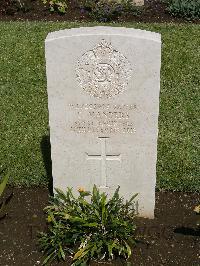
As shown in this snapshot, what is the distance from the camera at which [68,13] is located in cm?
1052

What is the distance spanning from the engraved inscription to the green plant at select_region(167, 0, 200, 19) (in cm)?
586

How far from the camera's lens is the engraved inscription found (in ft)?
16.0

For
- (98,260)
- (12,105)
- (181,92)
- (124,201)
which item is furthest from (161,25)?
(98,260)

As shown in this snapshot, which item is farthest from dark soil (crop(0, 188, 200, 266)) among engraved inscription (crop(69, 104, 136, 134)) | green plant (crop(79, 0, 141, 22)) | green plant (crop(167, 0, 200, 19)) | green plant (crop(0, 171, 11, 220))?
green plant (crop(167, 0, 200, 19))

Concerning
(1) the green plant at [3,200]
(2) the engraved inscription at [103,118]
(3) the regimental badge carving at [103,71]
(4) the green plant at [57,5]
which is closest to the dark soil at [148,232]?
(1) the green plant at [3,200]

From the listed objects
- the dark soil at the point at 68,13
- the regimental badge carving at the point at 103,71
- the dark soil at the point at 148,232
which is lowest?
the dark soil at the point at 148,232

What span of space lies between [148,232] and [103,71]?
1.67m

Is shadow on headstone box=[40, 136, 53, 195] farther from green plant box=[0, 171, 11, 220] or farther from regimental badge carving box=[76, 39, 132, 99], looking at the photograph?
regimental badge carving box=[76, 39, 132, 99]

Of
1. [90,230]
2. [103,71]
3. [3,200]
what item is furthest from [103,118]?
[3,200]

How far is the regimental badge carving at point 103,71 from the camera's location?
181 inches

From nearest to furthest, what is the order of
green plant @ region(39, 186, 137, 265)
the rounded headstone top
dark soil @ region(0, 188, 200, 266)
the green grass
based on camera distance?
the rounded headstone top
green plant @ region(39, 186, 137, 265)
dark soil @ region(0, 188, 200, 266)
the green grass

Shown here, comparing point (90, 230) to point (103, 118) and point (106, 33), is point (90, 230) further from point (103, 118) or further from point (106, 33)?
point (106, 33)

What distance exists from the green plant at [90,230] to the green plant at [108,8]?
18.2 ft

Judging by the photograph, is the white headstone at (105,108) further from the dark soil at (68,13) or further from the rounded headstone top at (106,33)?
the dark soil at (68,13)
